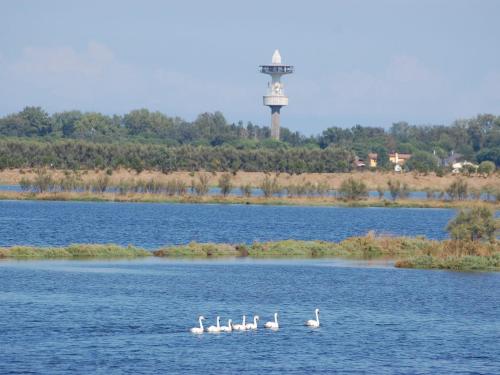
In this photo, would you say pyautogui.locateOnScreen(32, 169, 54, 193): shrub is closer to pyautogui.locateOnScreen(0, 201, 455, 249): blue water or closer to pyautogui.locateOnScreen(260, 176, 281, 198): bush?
pyautogui.locateOnScreen(0, 201, 455, 249): blue water

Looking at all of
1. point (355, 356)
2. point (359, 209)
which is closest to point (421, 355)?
point (355, 356)

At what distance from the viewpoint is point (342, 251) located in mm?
65438

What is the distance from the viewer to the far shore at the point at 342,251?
192 feet

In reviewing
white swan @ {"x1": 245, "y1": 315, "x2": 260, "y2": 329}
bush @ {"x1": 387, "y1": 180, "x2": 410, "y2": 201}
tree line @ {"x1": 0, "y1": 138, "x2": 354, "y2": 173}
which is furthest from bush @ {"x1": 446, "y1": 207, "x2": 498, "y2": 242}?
tree line @ {"x1": 0, "y1": 138, "x2": 354, "y2": 173}

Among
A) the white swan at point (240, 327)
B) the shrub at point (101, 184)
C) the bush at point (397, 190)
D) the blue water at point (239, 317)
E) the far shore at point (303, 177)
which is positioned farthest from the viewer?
the far shore at point (303, 177)

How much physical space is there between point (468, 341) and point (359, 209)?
8123 cm

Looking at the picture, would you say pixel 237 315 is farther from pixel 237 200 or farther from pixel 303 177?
pixel 303 177

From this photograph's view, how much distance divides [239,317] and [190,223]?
47.1 meters

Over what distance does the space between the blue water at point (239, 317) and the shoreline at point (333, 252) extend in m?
1.85

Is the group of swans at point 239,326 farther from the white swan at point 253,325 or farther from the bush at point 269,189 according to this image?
the bush at point 269,189

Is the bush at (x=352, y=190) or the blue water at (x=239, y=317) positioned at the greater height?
the bush at (x=352, y=190)

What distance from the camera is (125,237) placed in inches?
2918

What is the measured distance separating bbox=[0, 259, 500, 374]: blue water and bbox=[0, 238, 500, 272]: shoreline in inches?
72.8

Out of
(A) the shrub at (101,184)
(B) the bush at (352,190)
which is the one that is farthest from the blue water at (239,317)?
(B) the bush at (352,190)
